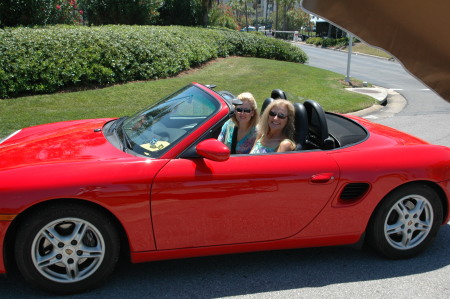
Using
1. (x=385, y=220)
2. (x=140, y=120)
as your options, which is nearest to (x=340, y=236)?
(x=385, y=220)

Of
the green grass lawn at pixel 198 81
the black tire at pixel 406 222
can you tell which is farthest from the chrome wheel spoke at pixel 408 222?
the green grass lawn at pixel 198 81

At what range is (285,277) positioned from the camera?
139 inches

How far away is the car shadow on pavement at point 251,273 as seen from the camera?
10.8 feet

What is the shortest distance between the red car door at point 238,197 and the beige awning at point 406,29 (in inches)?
71.0

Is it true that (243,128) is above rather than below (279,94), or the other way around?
below

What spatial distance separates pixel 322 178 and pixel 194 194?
3.20 ft

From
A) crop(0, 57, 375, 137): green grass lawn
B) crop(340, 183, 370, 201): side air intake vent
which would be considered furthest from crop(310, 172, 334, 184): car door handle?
crop(0, 57, 375, 137): green grass lawn

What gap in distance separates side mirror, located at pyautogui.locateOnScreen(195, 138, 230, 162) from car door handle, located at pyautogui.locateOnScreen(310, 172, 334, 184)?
2.26 ft

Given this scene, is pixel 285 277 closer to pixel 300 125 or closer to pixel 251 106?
pixel 300 125

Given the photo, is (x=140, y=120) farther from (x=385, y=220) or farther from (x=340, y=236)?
(x=385, y=220)

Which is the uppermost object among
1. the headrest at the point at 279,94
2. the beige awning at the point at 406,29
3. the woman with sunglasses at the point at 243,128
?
the beige awning at the point at 406,29

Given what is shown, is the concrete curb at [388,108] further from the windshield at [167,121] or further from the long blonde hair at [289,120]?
the windshield at [167,121]

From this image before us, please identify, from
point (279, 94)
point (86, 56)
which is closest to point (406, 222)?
point (279, 94)

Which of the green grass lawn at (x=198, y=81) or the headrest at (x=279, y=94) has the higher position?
the headrest at (x=279, y=94)
